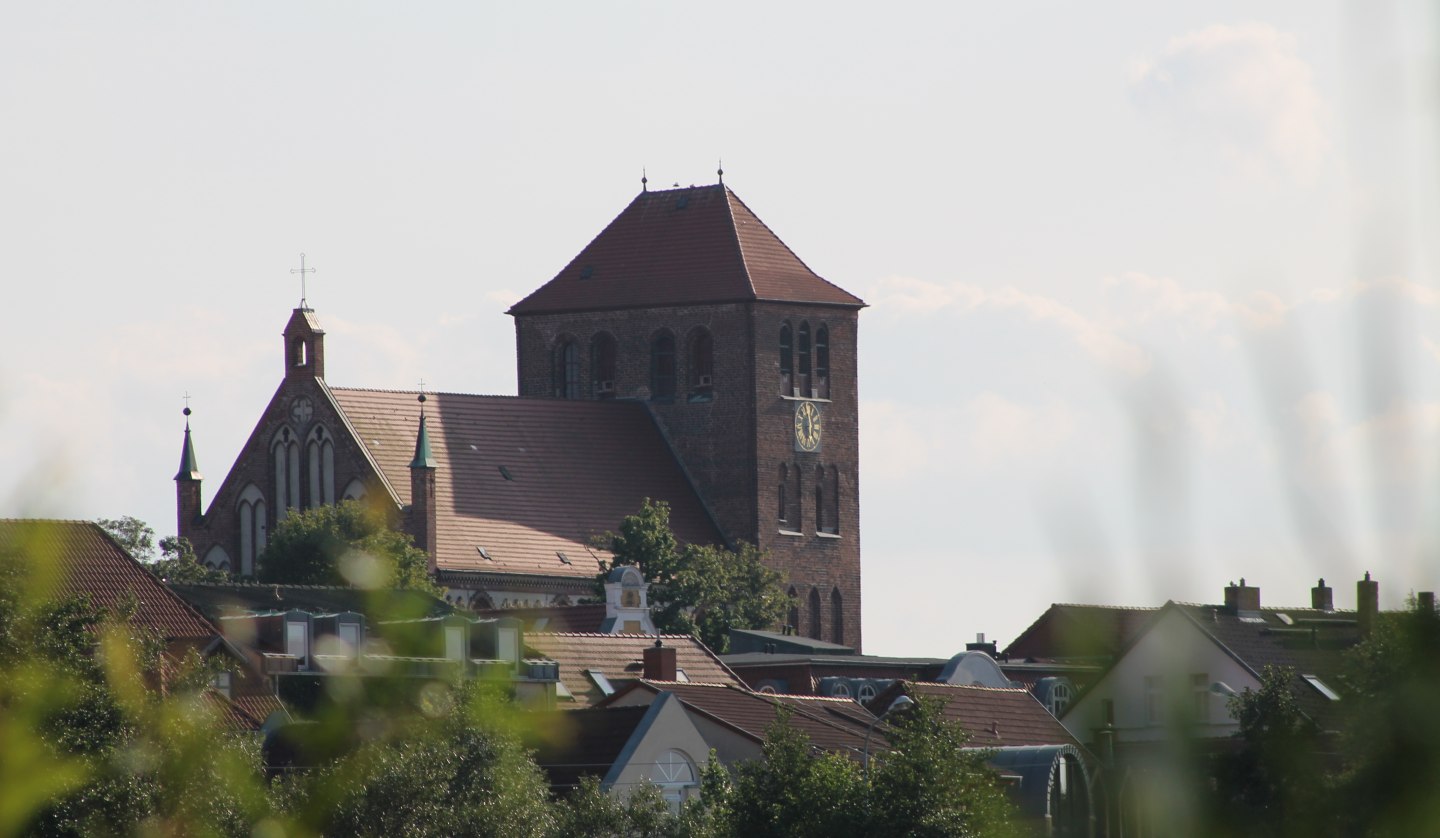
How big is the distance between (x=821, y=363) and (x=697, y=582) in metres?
18.1

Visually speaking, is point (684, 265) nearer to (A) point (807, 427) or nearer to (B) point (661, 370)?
(B) point (661, 370)

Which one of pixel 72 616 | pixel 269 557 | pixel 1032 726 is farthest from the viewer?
pixel 269 557

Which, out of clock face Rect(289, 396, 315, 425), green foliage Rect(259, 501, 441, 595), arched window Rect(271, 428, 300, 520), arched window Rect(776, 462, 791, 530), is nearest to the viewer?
green foliage Rect(259, 501, 441, 595)

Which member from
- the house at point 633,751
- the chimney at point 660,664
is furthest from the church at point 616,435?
the house at point 633,751

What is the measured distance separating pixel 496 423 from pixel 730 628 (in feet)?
54.3

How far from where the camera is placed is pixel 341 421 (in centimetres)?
9088

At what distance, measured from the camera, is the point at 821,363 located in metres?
98.6

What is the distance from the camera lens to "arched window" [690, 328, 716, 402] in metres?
96.8

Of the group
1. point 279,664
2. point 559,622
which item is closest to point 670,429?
point 559,622

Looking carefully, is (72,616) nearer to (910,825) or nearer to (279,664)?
(910,825)

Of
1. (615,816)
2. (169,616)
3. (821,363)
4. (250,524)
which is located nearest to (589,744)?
(615,816)

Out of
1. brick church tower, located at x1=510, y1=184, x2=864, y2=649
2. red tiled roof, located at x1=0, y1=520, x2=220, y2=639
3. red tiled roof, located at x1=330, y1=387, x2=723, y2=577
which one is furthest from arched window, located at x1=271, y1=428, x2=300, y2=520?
red tiled roof, located at x1=0, y1=520, x2=220, y2=639

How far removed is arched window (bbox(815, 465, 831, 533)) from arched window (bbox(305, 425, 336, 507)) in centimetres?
1906

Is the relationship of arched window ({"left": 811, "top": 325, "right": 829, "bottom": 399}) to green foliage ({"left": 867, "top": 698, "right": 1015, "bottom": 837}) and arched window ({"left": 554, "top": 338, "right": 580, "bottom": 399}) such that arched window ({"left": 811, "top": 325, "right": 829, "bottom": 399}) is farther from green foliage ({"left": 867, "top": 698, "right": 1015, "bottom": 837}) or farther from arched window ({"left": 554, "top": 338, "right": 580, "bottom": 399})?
green foliage ({"left": 867, "top": 698, "right": 1015, "bottom": 837})
